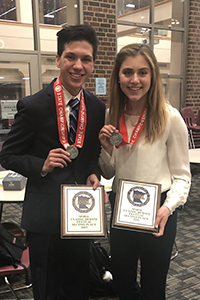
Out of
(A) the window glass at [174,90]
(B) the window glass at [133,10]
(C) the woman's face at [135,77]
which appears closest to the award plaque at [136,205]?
(C) the woman's face at [135,77]

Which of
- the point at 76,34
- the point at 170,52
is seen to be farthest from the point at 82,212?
the point at 170,52

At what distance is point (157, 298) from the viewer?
1.50 m

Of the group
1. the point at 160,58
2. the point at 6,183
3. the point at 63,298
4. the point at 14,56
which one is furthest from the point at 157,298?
the point at 160,58

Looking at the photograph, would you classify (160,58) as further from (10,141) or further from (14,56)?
(10,141)

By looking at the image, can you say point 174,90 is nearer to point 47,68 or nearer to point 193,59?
point 193,59

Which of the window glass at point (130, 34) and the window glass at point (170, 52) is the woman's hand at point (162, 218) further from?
the window glass at point (170, 52)

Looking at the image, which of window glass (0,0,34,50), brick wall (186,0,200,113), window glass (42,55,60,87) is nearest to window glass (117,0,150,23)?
brick wall (186,0,200,113)

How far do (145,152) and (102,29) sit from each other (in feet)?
18.5

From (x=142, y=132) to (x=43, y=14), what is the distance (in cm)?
541

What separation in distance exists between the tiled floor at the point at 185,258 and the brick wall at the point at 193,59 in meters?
4.28

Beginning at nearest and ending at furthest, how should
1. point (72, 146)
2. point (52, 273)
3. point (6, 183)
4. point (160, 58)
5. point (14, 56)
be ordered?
point (72, 146) → point (52, 273) → point (6, 183) → point (14, 56) → point (160, 58)

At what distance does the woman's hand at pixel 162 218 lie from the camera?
130cm

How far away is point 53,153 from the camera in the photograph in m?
1.26

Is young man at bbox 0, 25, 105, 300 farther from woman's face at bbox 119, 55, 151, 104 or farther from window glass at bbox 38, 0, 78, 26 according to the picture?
window glass at bbox 38, 0, 78, 26
